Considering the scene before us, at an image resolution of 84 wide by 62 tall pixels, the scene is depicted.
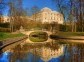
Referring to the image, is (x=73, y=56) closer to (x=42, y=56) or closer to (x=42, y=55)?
(x=42, y=56)

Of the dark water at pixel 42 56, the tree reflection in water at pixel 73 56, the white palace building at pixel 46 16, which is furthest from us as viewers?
the white palace building at pixel 46 16

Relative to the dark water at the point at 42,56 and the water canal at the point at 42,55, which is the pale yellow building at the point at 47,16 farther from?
the dark water at the point at 42,56

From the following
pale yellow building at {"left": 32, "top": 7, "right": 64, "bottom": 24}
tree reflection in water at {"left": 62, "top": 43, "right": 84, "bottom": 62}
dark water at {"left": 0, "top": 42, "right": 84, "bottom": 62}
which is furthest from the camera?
pale yellow building at {"left": 32, "top": 7, "right": 64, "bottom": 24}

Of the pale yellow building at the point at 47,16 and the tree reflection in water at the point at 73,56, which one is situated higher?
the pale yellow building at the point at 47,16

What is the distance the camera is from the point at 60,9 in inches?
1870

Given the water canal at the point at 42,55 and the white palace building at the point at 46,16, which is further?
the white palace building at the point at 46,16

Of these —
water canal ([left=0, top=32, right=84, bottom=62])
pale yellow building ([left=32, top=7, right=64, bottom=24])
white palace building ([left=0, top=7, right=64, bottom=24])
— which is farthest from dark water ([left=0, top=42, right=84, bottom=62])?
pale yellow building ([left=32, top=7, right=64, bottom=24])

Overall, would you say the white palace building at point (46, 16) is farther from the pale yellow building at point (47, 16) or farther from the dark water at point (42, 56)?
the dark water at point (42, 56)

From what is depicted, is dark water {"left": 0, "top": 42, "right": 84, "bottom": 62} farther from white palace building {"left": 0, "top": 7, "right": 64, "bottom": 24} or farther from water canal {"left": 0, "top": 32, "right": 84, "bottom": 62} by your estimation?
white palace building {"left": 0, "top": 7, "right": 64, "bottom": 24}

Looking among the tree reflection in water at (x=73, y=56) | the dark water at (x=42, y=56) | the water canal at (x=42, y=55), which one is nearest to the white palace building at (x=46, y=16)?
the water canal at (x=42, y=55)

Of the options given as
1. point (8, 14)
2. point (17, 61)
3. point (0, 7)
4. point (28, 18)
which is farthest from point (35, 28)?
point (17, 61)

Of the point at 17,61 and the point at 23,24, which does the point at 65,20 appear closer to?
the point at 23,24

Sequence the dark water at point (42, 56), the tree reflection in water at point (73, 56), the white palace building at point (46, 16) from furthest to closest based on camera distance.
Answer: the white palace building at point (46, 16) < the dark water at point (42, 56) < the tree reflection in water at point (73, 56)

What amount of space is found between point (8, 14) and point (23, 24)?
10.3 meters
